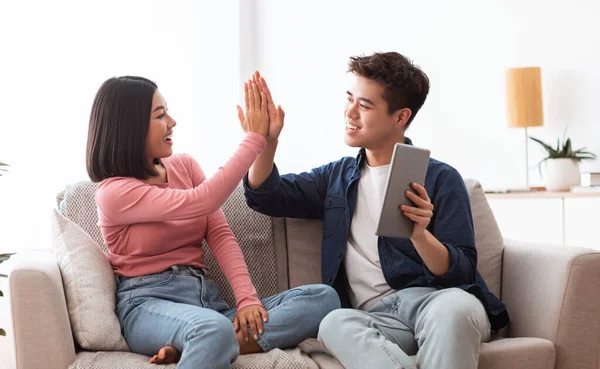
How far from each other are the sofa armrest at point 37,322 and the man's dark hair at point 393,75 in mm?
1071

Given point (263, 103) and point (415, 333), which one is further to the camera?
point (263, 103)

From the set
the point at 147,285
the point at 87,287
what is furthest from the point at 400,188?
the point at 87,287

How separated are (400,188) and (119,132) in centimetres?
77

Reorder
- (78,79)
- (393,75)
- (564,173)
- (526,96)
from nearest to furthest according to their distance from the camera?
1. (393,75)
2. (78,79)
3. (564,173)
4. (526,96)

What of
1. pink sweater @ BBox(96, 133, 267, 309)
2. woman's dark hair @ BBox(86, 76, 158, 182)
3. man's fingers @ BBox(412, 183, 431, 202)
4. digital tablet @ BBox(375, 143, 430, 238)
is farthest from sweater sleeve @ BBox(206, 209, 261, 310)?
man's fingers @ BBox(412, 183, 431, 202)

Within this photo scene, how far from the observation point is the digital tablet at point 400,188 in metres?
1.94

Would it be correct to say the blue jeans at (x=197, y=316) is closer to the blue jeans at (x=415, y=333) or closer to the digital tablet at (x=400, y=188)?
the blue jeans at (x=415, y=333)

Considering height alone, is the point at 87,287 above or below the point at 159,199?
below

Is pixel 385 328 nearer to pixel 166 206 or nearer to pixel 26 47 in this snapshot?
pixel 166 206

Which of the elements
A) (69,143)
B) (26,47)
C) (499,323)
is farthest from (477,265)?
(26,47)

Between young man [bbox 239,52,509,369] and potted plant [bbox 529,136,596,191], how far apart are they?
4.91 ft

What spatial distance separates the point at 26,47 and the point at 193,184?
1.40 m

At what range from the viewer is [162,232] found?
2.11m

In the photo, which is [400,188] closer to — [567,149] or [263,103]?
[263,103]
